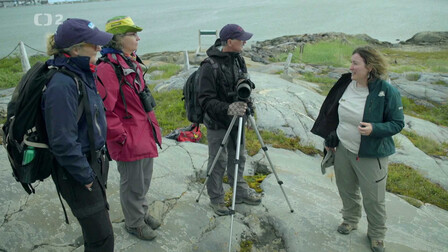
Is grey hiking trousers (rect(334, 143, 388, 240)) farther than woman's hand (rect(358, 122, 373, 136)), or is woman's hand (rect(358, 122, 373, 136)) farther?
grey hiking trousers (rect(334, 143, 388, 240))

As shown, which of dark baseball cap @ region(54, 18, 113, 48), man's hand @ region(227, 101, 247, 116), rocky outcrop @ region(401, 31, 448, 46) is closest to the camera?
dark baseball cap @ region(54, 18, 113, 48)

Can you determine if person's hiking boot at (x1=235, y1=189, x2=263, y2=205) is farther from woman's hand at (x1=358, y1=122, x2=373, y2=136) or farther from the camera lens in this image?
woman's hand at (x1=358, y1=122, x2=373, y2=136)

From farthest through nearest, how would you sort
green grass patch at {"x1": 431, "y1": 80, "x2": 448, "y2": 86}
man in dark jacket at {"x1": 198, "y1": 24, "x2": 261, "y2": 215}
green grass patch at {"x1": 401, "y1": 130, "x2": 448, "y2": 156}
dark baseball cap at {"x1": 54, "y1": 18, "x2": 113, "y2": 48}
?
1. green grass patch at {"x1": 431, "y1": 80, "x2": 448, "y2": 86}
2. green grass patch at {"x1": 401, "y1": 130, "x2": 448, "y2": 156}
3. man in dark jacket at {"x1": 198, "y1": 24, "x2": 261, "y2": 215}
4. dark baseball cap at {"x1": 54, "y1": 18, "x2": 113, "y2": 48}

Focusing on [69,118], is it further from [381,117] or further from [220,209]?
[381,117]

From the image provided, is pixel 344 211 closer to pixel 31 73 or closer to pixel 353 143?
pixel 353 143

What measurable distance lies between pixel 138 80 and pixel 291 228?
2.43 meters

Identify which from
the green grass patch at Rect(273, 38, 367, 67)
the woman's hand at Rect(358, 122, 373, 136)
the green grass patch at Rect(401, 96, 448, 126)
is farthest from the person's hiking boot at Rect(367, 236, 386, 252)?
the green grass patch at Rect(273, 38, 367, 67)

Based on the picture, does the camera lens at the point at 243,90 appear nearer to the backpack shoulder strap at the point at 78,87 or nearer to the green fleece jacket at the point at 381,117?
the green fleece jacket at the point at 381,117

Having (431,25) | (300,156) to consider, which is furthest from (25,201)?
(431,25)

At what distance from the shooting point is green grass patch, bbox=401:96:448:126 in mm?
10859

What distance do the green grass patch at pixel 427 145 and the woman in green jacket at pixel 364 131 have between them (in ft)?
16.7

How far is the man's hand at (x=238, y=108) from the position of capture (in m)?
3.44

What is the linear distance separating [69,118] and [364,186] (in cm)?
286

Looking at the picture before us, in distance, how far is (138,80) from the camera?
322 centimetres
